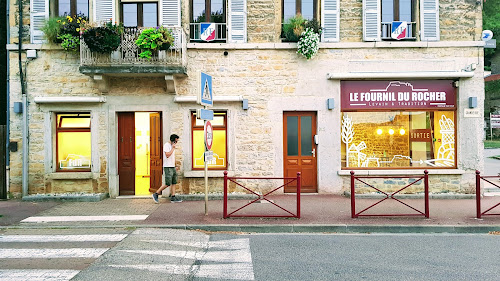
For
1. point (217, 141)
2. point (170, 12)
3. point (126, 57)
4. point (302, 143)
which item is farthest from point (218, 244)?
point (170, 12)

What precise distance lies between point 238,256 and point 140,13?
27.0ft

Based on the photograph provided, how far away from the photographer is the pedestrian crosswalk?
15.3 feet

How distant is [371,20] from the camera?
10.4m

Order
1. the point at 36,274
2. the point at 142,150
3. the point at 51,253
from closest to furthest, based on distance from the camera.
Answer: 1. the point at 36,274
2. the point at 51,253
3. the point at 142,150

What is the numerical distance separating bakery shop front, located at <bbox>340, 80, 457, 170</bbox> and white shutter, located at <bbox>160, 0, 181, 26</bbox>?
5.21 metres

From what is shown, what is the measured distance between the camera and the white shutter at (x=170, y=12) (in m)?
10.4

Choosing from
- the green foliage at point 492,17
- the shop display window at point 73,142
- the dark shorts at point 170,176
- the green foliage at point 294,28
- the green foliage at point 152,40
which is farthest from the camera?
the green foliage at point 492,17

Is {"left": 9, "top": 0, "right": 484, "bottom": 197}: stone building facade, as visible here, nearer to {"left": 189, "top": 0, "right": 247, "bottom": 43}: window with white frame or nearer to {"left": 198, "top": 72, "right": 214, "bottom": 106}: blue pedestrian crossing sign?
{"left": 189, "top": 0, "right": 247, "bottom": 43}: window with white frame

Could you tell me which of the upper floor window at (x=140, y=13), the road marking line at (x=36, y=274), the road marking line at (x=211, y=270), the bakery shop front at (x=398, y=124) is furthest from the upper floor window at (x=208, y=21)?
the road marking line at (x=36, y=274)

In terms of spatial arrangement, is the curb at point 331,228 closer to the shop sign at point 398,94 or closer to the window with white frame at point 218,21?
the shop sign at point 398,94

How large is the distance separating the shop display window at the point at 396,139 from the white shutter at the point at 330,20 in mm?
2282

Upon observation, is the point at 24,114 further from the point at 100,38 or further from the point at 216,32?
the point at 216,32

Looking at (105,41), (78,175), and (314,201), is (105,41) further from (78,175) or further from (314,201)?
(314,201)

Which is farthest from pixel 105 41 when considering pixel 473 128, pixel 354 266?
pixel 473 128
